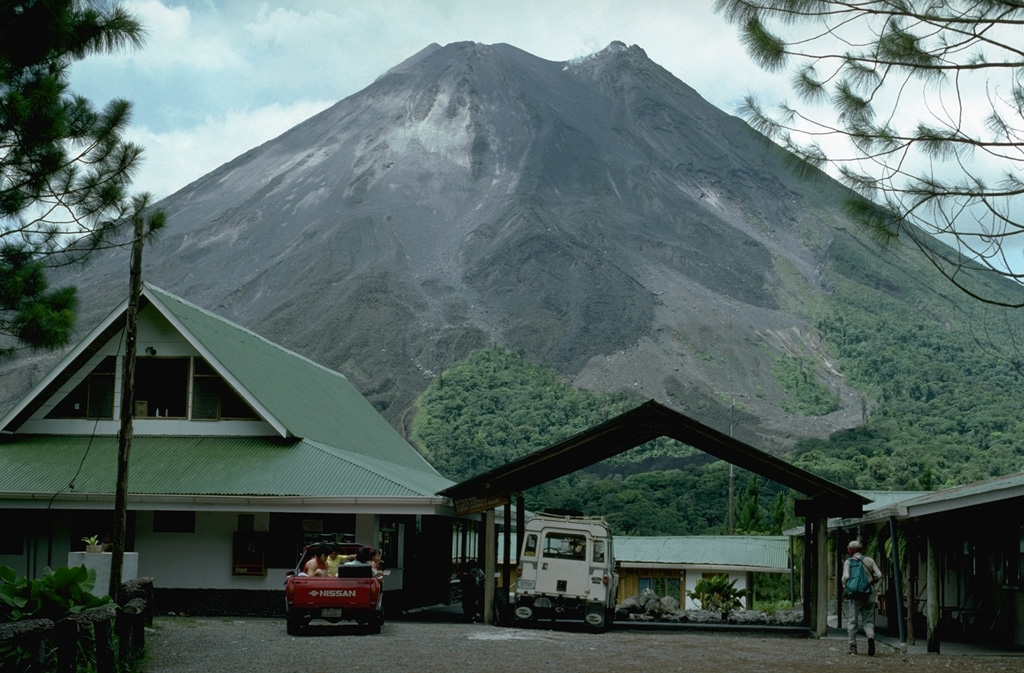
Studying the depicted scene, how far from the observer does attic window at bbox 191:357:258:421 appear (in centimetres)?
2708

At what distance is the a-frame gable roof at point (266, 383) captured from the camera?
87.1 feet

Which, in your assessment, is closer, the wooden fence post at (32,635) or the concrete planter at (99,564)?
the wooden fence post at (32,635)

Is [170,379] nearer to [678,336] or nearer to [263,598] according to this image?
[263,598]

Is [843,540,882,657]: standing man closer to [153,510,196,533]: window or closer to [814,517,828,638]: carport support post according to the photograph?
[814,517,828,638]: carport support post

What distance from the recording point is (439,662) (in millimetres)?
15086

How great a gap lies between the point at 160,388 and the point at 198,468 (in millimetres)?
3117

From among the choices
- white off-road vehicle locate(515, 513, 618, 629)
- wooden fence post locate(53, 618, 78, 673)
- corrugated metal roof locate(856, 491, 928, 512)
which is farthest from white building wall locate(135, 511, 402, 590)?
wooden fence post locate(53, 618, 78, 673)

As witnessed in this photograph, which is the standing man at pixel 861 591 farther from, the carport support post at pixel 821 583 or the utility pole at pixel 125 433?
the utility pole at pixel 125 433

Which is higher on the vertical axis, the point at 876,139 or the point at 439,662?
the point at 876,139

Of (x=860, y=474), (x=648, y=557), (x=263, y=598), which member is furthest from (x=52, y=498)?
(x=860, y=474)

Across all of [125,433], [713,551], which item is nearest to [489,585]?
[125,433]

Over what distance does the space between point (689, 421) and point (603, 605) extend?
12.1 ft

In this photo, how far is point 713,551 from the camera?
51.7 m

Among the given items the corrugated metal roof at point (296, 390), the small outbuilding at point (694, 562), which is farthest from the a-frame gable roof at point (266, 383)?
the small outbuilding at point (694, 562)
